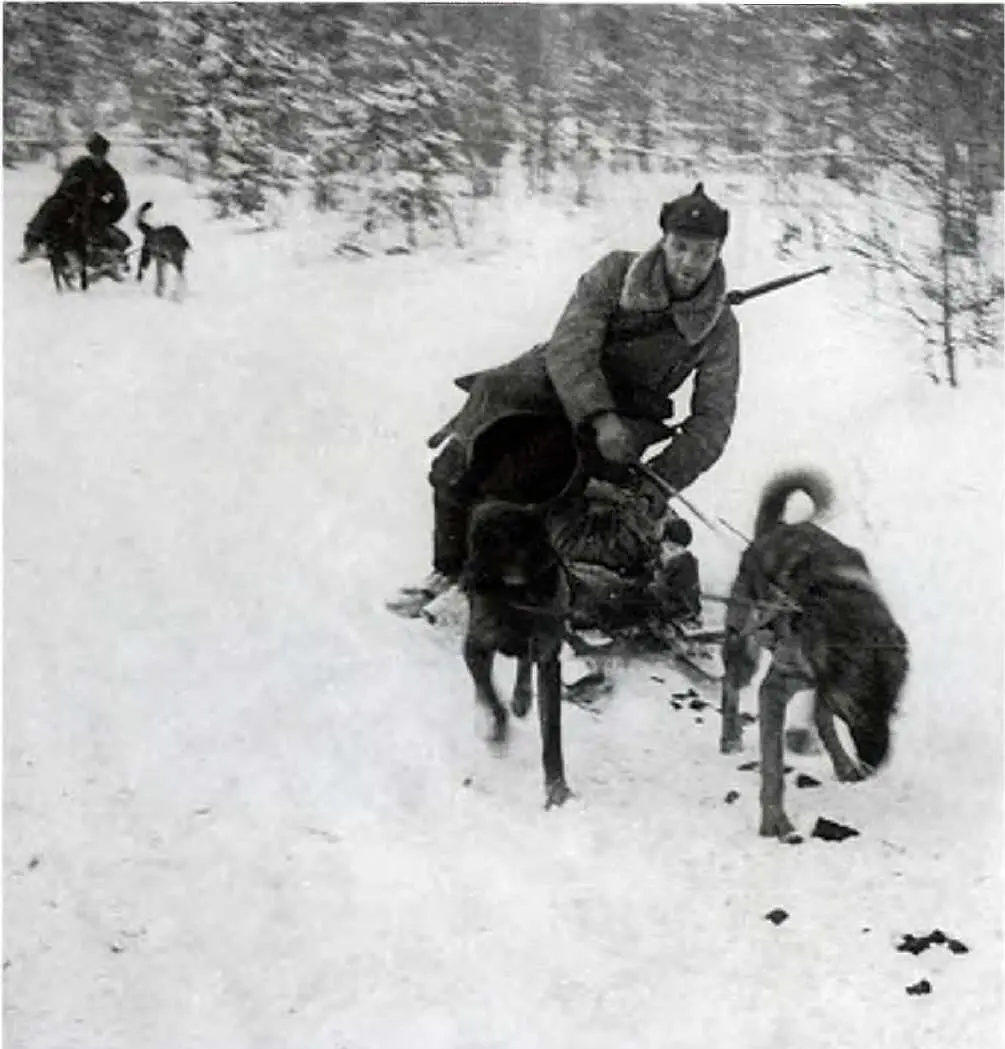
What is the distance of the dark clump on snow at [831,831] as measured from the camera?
3.75 m

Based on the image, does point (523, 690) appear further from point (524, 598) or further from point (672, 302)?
point (672, 302)

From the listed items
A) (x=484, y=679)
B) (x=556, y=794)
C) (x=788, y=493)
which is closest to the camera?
(x=556, y=794)

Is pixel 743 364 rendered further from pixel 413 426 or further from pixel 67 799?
pixel 67 799

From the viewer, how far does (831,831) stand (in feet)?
12.3

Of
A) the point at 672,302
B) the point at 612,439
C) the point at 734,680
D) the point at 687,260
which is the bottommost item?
the point at 734,680

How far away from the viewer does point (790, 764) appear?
12.9 ft

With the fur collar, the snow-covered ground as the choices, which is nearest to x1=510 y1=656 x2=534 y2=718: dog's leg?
the snow-covered ground

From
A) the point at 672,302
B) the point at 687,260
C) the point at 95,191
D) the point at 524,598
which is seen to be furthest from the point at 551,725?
the point at 95,191

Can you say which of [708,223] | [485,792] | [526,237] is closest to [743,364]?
[708,223]

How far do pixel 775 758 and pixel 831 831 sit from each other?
23 cm

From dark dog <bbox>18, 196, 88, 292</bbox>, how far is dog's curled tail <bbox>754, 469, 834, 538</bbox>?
199 cm

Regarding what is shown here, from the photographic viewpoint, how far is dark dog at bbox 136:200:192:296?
425 cm

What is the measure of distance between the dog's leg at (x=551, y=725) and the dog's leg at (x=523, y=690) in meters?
0.07

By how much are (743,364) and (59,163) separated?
1.97m
